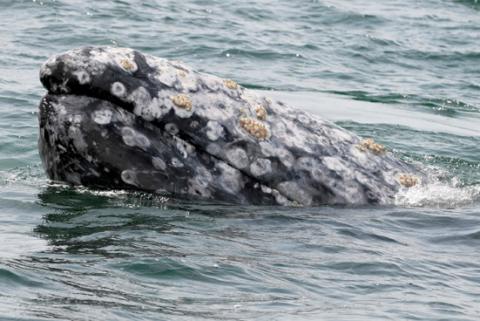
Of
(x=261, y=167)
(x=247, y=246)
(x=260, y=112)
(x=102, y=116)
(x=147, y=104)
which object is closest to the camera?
(x=247, y=246)

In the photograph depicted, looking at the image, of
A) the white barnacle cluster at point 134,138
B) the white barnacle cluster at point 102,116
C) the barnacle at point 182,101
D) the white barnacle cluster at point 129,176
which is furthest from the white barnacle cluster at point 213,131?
the white barnacle cluster at point 102,116

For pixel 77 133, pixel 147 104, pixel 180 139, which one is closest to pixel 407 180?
pixel 180 139

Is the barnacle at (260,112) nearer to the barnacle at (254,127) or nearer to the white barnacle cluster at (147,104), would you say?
the barnacle at (254,127)

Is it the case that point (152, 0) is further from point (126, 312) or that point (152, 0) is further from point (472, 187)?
point (126, 312)

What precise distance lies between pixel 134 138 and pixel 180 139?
41 centimetres

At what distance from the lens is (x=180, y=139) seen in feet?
34.1

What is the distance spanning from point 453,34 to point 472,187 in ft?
45.3

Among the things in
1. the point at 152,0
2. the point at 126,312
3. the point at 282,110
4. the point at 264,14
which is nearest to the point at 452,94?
the point at 264,14

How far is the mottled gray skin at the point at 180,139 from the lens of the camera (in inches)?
400

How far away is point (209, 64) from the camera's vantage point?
20891 millimetres

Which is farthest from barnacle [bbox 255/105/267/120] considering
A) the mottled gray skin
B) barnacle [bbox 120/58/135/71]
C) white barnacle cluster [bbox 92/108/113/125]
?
white barnacle cluster [bbox 92/108/113/125]

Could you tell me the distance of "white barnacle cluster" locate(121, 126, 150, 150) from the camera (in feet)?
33.5

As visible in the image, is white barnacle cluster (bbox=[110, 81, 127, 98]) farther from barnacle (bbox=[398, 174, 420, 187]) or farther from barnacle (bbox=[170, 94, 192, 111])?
barnacle (bbox=[398, 174, 420, 187])

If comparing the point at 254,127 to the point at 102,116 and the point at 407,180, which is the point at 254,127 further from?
the point at 407,180
